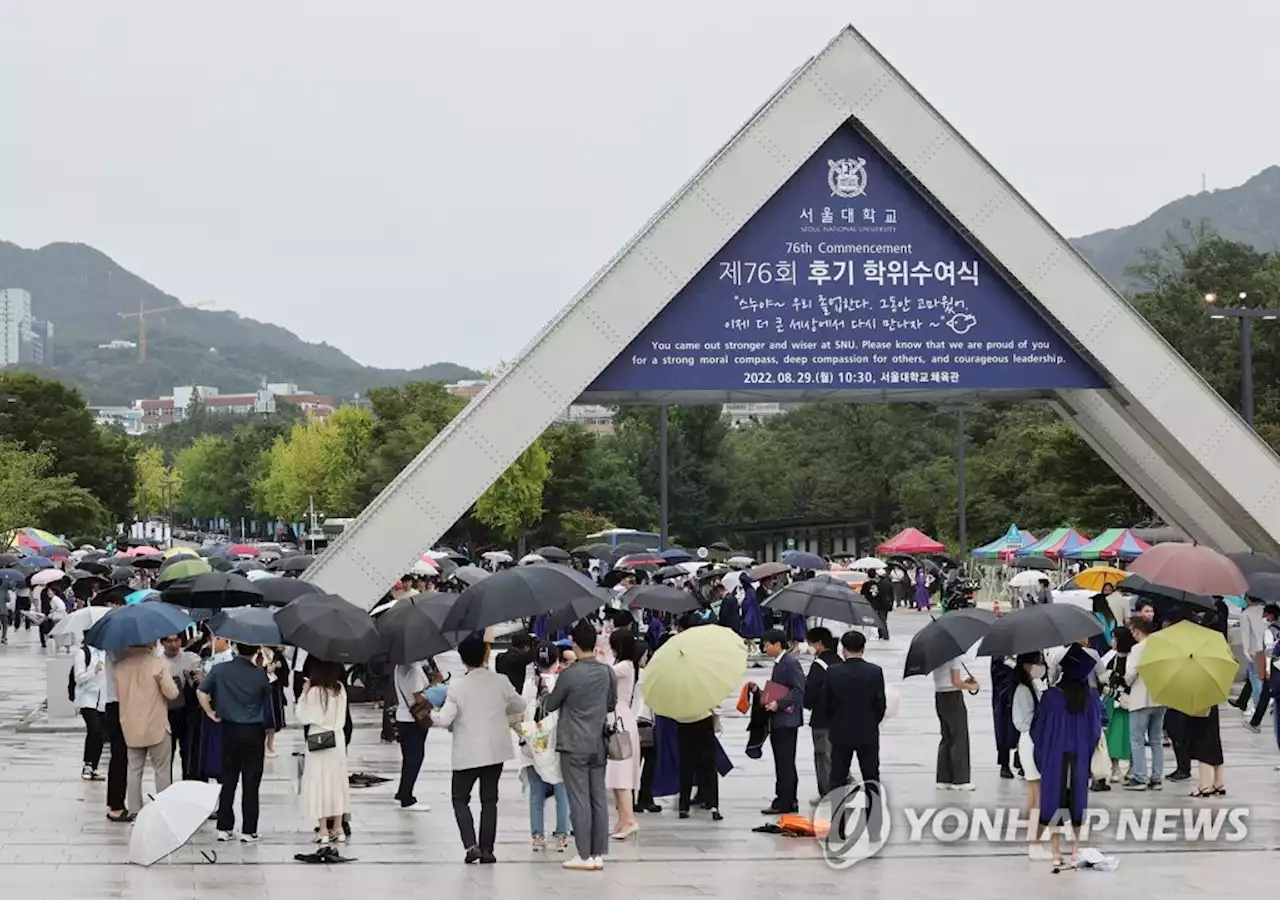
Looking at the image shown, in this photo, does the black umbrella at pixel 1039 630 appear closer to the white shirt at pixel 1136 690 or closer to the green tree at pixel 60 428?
the white shirt at pixel 1136 690

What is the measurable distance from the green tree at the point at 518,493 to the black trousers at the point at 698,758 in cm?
5806

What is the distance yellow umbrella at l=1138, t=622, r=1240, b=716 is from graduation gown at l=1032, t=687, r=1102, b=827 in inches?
88.2

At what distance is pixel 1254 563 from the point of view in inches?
900

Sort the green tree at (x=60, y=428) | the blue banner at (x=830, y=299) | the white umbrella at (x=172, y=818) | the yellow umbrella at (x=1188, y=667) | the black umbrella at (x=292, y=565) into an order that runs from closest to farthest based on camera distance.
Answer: the white umbrella at (x=172, y=818), the yellow umbrella at (x=1188, y=667), the blue banner at (x=830, y=299), the black umbrella at (x=292, y=565), the green tree at (x=60, y=428)

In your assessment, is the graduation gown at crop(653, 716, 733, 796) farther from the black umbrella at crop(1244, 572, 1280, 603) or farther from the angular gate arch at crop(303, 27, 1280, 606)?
the angular gate arch at crop(303, 27, 1280, 606)

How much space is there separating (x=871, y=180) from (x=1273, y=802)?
11374 mm

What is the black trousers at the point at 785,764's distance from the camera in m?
15.2

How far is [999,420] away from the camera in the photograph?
89188 mm

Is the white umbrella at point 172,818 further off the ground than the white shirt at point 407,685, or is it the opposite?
the white shirt at point 407,685

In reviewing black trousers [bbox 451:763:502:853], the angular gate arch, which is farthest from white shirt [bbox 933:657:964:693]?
the angular gate arch

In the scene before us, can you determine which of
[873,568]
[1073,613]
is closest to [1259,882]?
[1073,613]

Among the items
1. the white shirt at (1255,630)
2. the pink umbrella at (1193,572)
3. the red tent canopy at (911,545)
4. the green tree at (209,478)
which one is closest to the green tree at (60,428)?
the green tree at (209,478)

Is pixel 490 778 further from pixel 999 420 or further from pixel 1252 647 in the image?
pixel 999 420

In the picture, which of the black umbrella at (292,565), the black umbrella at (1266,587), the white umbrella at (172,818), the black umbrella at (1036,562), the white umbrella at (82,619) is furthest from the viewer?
the black umbrella at (1036,562)
